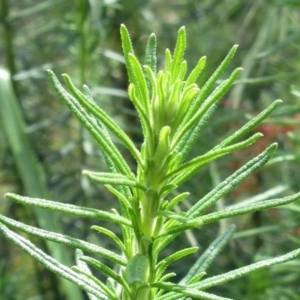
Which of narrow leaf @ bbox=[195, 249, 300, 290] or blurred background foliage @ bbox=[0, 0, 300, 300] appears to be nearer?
narrow leaf @ bbox=[195, 249, 300, 290]

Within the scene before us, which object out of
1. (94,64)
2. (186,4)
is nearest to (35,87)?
(94,64)

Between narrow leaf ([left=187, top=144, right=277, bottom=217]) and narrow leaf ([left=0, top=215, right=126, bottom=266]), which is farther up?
narrow leaf ([left=187, top=144, right=277, bottom=217])

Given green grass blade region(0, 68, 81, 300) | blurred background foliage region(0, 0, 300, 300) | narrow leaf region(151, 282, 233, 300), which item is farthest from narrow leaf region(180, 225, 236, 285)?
blurred background foliage region(0, 0, 300, 300)

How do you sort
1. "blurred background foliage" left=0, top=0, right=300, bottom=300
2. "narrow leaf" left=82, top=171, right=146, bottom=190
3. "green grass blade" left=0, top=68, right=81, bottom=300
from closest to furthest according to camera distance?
"narrow leaf" left=82, top=171, right=146, bottom=190 → "green grass blade" left=0, top=68, right=81, bottom=300 → "blurred background foliage" left=0, top=0, right=300, bottom=300

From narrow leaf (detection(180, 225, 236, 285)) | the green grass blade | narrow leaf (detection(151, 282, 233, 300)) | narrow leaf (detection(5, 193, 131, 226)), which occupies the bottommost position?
narrow leaf (detection(151, 282, 233, 300))

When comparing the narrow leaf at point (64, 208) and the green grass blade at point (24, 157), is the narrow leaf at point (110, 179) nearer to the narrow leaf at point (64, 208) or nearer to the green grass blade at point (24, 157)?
the narrow leaf at point (64, 208)

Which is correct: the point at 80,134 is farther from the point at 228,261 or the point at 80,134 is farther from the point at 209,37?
the point at 209,37

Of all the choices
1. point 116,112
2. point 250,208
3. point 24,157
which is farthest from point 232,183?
point 116,112

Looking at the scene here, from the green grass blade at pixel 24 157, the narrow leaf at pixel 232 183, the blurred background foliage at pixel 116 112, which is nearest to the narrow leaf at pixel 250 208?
the narrow leaf at pixel 232 183

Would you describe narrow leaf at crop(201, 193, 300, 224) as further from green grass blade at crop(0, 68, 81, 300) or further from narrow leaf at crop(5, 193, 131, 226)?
green grass blade at crop(0, 68, 81, 300)
